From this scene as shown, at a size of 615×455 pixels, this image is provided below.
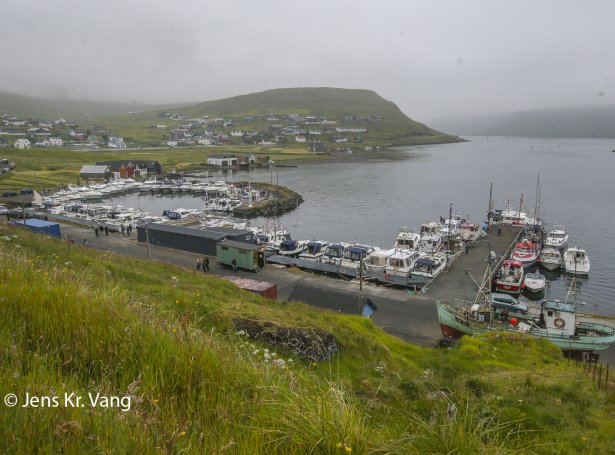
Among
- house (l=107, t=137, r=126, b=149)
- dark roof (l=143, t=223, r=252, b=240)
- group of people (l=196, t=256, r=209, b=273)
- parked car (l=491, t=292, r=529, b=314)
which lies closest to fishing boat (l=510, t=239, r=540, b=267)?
parked car (l=491, t=292, r=529, b=314)

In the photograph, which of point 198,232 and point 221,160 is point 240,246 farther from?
point 221,160

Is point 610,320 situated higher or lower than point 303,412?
lower

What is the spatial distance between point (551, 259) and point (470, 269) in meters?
9.91

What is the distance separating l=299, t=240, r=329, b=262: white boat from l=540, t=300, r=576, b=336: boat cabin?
1668 centimetres

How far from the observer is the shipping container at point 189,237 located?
29.7 metres

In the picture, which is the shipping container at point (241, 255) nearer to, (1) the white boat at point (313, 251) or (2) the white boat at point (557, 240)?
(1) the white boat at point (313, 251)

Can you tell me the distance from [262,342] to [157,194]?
Result: 7400cm

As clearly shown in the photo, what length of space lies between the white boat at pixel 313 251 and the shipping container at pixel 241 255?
6248mm

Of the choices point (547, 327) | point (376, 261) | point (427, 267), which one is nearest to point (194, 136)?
point (376, 261)

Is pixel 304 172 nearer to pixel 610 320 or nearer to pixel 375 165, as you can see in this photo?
pixel 375 165

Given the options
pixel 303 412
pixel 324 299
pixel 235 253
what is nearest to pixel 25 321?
pixel 303 412

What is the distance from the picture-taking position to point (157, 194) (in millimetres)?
77375

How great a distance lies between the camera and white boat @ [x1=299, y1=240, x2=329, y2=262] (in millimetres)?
32759

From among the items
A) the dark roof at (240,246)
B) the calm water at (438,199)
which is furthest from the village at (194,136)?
the dark roof at (240,246)
